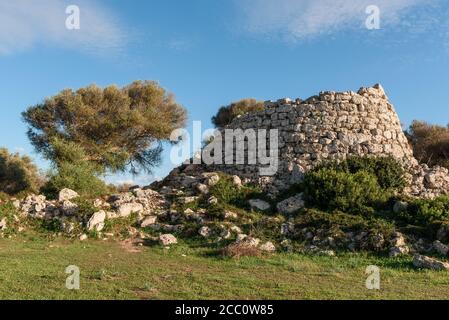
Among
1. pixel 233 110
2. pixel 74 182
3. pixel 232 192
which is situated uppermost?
pixel 233 110

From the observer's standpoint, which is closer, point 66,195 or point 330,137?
point 66,195

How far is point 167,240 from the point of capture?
12.3 m

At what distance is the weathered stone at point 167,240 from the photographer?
40.2 feet

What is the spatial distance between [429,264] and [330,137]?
298 inches

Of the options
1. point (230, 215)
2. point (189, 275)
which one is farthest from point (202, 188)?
point (189, 275)

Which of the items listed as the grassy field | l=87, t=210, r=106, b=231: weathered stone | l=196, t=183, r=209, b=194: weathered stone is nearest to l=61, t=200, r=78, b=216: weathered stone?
l=87, t=210, r=106, b=231: weathered stone

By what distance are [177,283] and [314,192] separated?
688 centimetres

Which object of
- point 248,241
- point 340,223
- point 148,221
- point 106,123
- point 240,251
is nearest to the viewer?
point 240,251

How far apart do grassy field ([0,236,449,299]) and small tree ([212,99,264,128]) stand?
57.0 feet

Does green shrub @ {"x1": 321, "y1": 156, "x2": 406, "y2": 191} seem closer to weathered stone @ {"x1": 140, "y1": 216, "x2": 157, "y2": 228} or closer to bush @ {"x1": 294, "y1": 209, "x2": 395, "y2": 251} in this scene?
bush @ {"x1": 294, "y1": 209, "x2": 395, "y2": 251}

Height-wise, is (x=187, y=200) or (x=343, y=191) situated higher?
(x=343, y=191)

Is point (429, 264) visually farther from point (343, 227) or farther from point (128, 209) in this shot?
point (128, 209)
